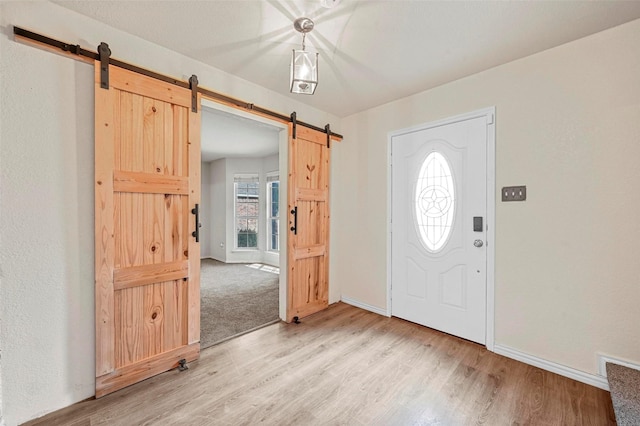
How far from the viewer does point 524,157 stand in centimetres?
230

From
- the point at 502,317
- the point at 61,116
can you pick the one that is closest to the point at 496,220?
the point at 502,317

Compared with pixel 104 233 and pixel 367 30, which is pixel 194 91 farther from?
pixel 367 30

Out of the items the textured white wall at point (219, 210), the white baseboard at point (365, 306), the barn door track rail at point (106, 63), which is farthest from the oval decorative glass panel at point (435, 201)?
the textured white wall at point (219, 210)

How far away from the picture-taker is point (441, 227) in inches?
111

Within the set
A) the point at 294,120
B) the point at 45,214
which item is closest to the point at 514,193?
the point at 294,120

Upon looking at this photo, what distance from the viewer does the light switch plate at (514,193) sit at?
230cm

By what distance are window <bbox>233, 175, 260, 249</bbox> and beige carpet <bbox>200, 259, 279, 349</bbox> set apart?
1.02 m

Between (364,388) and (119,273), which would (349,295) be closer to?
(364,388)

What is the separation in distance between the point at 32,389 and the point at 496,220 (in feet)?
11.7

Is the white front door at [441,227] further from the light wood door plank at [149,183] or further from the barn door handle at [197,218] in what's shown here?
the light wood door plank at [149,183]

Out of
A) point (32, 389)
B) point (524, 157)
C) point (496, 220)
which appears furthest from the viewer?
point (496, 220)

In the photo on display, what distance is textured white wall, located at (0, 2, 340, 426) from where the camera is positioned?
157cm

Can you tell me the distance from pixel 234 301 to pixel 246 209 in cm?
351

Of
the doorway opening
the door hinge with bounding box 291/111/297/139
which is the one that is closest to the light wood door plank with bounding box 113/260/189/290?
the doorway opening
